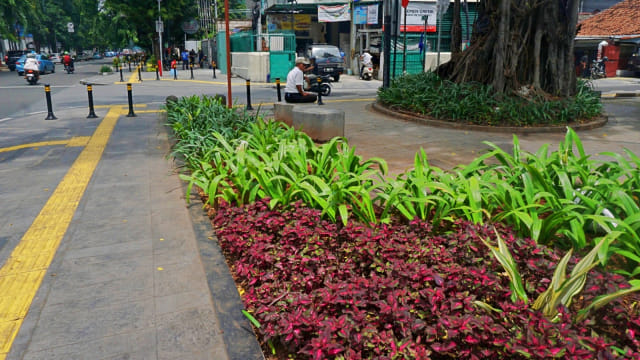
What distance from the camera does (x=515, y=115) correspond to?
1073cm

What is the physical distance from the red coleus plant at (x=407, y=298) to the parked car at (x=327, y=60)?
70.4 ft

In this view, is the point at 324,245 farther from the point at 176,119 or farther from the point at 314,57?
the point at 314,57

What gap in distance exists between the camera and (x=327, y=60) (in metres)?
26.2

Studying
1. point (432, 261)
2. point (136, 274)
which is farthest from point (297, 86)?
point (432, 261)

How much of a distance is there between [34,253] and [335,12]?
2976 centimetres

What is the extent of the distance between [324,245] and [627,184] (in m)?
2.76

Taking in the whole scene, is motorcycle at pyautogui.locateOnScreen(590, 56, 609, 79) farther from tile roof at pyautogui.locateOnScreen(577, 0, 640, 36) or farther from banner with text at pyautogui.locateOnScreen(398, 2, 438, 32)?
banner with text at pyautogui.locateOnScreen(398, 2, 438, 32)

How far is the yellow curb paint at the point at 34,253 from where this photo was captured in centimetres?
352

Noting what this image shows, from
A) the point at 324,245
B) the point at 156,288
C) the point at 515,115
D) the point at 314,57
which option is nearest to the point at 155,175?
the point at 156,288

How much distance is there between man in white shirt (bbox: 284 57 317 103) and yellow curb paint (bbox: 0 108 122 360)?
554 centimetres

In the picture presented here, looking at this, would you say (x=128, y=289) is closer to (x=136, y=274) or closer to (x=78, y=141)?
(x=136, y=274)

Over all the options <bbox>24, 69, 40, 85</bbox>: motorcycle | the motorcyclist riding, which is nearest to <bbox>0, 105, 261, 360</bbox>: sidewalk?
<bbox>24, 69, 40, 85</bbox>: motorcycle

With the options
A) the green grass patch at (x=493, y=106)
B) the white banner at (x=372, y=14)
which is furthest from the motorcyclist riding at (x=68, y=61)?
the green grass patch at (x=493, y=106)

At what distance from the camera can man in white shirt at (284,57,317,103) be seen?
1199 centimetres
